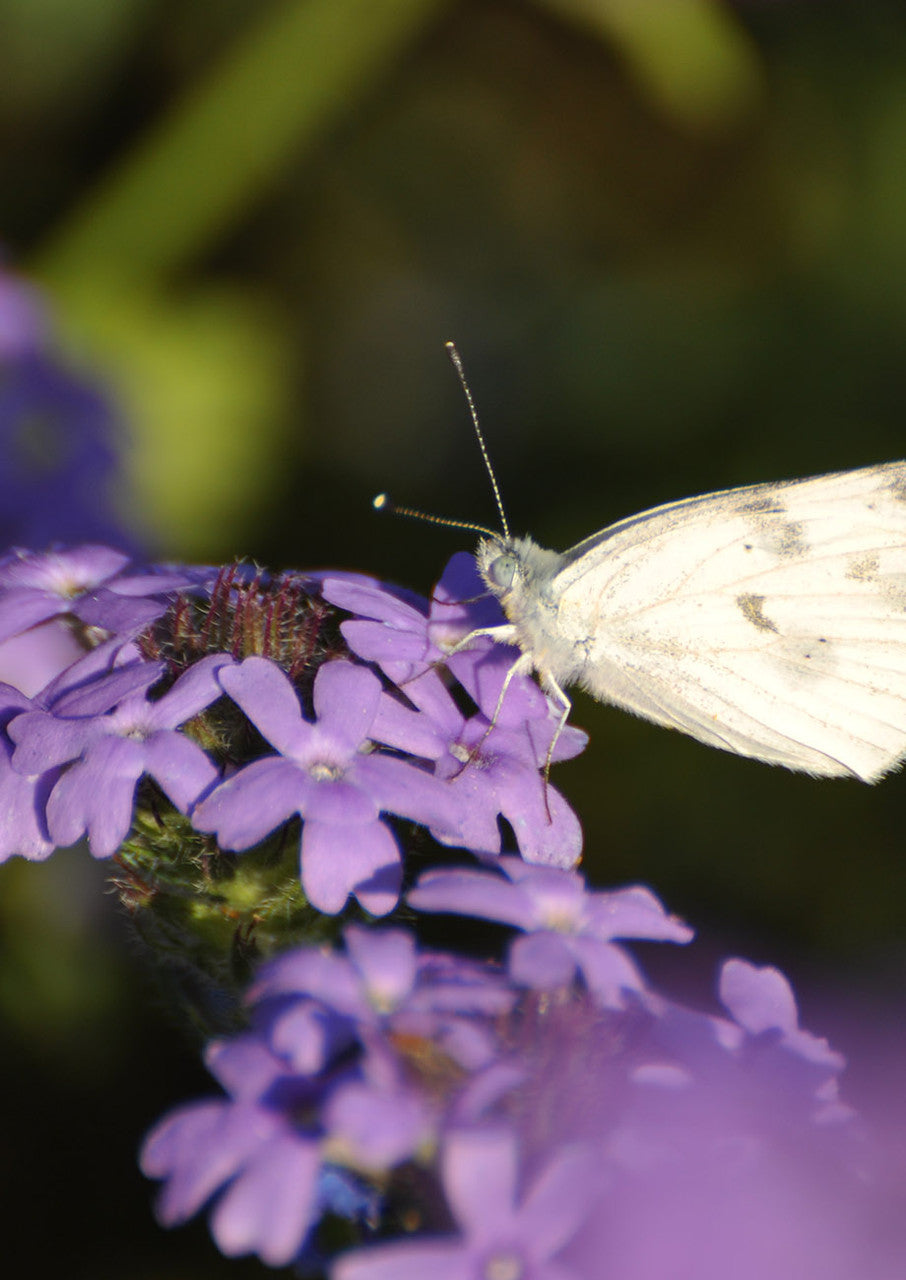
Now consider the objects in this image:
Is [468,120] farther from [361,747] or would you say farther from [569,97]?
[361,747]

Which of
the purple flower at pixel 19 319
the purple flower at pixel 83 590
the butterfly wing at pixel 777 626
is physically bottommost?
the butterfly wing at pixel 777 626

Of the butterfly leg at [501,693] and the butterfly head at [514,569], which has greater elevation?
the butterfly head at [514,569]

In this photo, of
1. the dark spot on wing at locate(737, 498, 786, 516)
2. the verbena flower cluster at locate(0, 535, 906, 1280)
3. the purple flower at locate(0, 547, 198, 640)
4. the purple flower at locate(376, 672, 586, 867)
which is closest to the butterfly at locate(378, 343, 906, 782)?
the dark spot on wing at locate(737, 498, 786, 516)

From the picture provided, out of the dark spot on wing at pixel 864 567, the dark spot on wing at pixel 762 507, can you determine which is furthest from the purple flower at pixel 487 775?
the dark spot on wing at pixel 864 567

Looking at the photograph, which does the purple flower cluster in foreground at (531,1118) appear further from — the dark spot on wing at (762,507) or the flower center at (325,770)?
the dark spot on wing at (762,507)

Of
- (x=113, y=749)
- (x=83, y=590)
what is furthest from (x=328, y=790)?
(x=83, y=590)

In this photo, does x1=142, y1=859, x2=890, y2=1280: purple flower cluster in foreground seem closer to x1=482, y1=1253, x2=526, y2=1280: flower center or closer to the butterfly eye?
x1=482, y1=1253, x2=526, y2=1280: flower center

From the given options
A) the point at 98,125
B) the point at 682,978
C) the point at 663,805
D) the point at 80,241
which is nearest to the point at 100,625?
the point at 682,978
